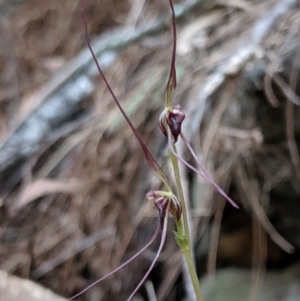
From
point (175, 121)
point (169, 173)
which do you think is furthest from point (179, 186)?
point (169, 173)

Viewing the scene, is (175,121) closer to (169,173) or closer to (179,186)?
(179,186)

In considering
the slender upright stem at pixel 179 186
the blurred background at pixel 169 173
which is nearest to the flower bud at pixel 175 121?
the slender upright stem at pixel 179 186

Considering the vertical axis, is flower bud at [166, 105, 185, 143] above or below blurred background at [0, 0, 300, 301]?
above

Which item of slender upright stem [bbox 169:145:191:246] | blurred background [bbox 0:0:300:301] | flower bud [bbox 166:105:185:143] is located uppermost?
flower bud [bbox 166:105:185:143]

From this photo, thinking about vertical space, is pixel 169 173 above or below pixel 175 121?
below

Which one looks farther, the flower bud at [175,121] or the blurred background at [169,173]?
the blurred background at [169,173]

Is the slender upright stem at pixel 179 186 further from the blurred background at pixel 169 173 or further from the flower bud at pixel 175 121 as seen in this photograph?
the blurred background at pixel 169 173

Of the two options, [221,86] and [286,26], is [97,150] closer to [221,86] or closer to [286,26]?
[221,86]

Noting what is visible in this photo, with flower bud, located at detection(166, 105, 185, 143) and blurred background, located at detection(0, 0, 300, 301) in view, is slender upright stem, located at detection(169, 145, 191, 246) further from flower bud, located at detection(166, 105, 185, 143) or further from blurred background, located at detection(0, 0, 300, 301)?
blurred background, located at detection(0, 0, 300, 301)

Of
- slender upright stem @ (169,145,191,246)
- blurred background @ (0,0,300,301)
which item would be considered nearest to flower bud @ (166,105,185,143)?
slender upright stem @ (169,145,191,246)
